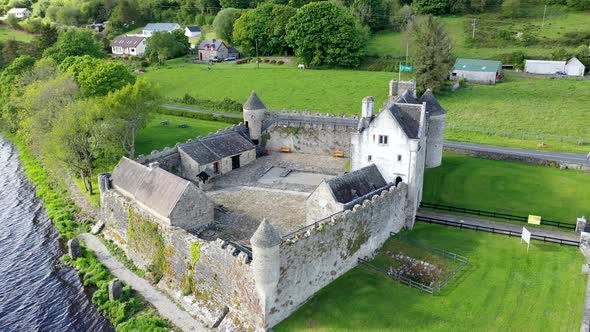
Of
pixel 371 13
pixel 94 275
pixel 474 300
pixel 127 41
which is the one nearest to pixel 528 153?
pixel 474 300

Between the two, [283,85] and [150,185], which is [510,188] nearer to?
[150,185]

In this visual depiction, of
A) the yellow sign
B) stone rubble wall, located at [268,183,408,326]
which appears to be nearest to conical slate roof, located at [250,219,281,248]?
stone rubble wall, located at [268,183,408,326]

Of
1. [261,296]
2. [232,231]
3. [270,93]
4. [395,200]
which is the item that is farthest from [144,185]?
[270,93]

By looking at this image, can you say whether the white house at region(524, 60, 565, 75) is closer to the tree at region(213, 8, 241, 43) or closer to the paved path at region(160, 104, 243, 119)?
the paved path at region(160, 104, 243, 119)

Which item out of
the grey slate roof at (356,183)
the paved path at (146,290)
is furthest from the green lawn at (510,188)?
the paved path at (146,290)

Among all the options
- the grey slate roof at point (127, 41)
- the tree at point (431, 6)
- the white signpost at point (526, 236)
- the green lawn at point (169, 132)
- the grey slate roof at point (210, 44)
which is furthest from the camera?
the grey slate roof at point (127, 41)

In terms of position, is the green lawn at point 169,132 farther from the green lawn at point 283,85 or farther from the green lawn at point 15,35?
the green lawn at point 15,35

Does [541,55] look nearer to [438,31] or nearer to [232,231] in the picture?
[438,31]
